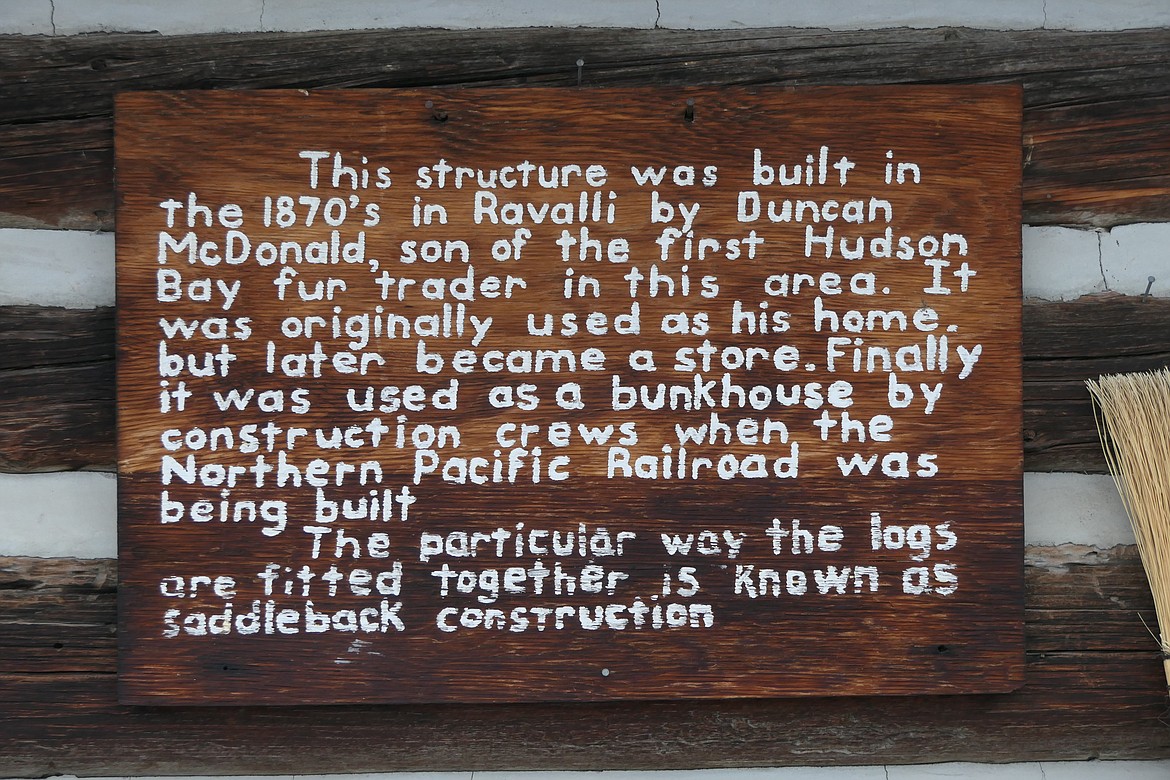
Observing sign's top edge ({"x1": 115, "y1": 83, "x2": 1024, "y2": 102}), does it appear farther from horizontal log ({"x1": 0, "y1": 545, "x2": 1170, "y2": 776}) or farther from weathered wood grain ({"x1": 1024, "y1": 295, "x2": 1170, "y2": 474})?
horizontal log ({"x1": 0, "y1": 545, "x2": 1170, "y2": 776})

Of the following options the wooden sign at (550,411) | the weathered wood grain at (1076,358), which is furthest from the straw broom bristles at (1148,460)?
the wooden sign at (550,411)

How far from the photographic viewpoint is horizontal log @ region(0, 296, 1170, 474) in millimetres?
1812

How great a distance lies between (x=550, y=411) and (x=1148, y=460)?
125 cm

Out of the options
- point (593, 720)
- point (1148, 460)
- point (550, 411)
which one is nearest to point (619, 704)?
point (593, 720)

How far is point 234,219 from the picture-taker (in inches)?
68.9

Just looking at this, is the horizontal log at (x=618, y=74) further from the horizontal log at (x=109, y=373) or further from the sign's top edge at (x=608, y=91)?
the horizontal log at (x=109, y=373)

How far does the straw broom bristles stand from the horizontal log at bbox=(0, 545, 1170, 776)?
64 mm

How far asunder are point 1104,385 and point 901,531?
0.55 metres

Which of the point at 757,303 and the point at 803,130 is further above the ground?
the point at 803,130

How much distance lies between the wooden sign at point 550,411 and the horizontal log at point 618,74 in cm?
12

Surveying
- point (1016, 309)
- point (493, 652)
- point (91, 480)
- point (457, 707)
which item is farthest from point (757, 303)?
point (91, 480)

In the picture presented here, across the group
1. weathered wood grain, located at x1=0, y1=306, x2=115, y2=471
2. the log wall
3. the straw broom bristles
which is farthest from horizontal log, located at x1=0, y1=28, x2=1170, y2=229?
the straw broom bristles

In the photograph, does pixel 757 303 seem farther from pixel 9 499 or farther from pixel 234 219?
pixel 9 499

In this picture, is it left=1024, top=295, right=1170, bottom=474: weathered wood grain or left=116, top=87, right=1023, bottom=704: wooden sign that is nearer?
left=116, top=87, right=1023, bottom=704: wooden sign
